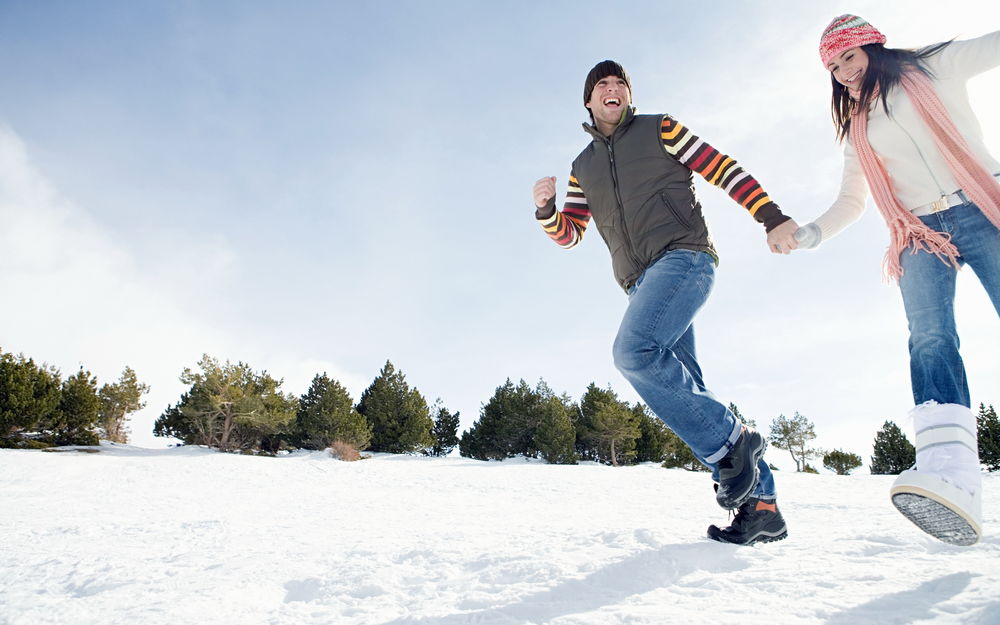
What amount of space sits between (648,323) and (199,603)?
6.41 ft

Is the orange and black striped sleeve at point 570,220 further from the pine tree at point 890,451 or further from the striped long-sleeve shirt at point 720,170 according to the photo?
the pine tree at point 890,451

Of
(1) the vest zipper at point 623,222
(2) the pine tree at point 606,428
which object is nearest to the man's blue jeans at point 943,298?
(1) the vest zipper at point 623,222

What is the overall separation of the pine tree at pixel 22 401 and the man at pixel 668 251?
996 inches

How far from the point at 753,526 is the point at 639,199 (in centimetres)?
158

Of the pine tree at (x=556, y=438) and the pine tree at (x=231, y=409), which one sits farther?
the pine tree at (x=556, y=438)

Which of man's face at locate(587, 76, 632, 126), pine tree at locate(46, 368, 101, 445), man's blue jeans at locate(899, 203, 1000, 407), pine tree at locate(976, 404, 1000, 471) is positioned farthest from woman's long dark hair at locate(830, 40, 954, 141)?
pine tree at locate(976, 404, 1000, 471)

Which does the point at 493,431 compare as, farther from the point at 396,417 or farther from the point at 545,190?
the point at 545,190

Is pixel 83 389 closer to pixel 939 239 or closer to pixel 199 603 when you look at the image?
pixel 199 603

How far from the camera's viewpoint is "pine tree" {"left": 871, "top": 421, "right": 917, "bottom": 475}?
91.3 feet

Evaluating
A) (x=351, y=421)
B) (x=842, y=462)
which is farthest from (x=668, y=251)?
(x=842, y=462)

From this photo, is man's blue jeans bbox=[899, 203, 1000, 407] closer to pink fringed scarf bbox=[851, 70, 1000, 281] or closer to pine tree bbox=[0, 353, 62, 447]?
pink fringed scarf bbox=[851, 70, 1000, 281]

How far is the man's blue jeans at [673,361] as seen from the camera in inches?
87.4

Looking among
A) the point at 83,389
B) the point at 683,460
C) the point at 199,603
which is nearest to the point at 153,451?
the point at 83,389

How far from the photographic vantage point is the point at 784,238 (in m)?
2.33
